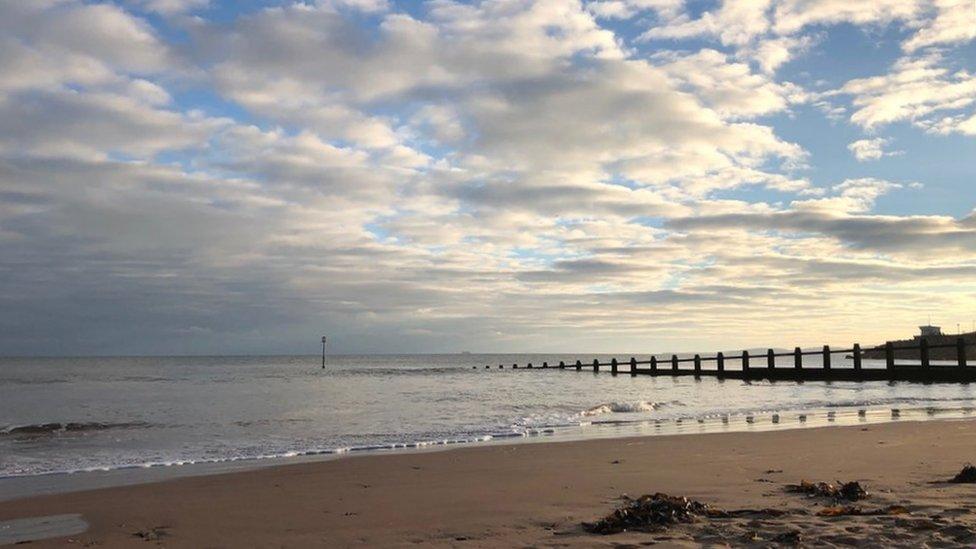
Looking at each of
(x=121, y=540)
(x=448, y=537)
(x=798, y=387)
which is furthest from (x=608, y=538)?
(x=798, y=387)

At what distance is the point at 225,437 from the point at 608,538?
1197 cm

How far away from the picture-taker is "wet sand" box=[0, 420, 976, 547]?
6.08 meters

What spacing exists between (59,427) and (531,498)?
1587cm

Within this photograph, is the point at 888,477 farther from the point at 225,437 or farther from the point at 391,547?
the point at 225,437

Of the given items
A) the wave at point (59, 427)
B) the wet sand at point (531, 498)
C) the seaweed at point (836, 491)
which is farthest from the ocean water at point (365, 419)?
the seaweed at point (836, 491)

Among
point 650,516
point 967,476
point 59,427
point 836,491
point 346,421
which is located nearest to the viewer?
point 650,516

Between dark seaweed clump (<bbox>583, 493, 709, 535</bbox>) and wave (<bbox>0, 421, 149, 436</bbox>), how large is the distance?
52.1ft

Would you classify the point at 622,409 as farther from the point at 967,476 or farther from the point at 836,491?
the point at 836,491

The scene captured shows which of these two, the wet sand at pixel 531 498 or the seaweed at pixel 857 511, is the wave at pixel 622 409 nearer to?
the wet sand at pixel 531 498

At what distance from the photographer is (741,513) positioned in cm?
668

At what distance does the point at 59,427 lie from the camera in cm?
1894

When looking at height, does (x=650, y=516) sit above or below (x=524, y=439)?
above

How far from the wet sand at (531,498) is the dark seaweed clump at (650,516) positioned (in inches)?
5.8

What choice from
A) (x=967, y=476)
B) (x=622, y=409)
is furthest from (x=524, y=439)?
(x=622, y=409)
